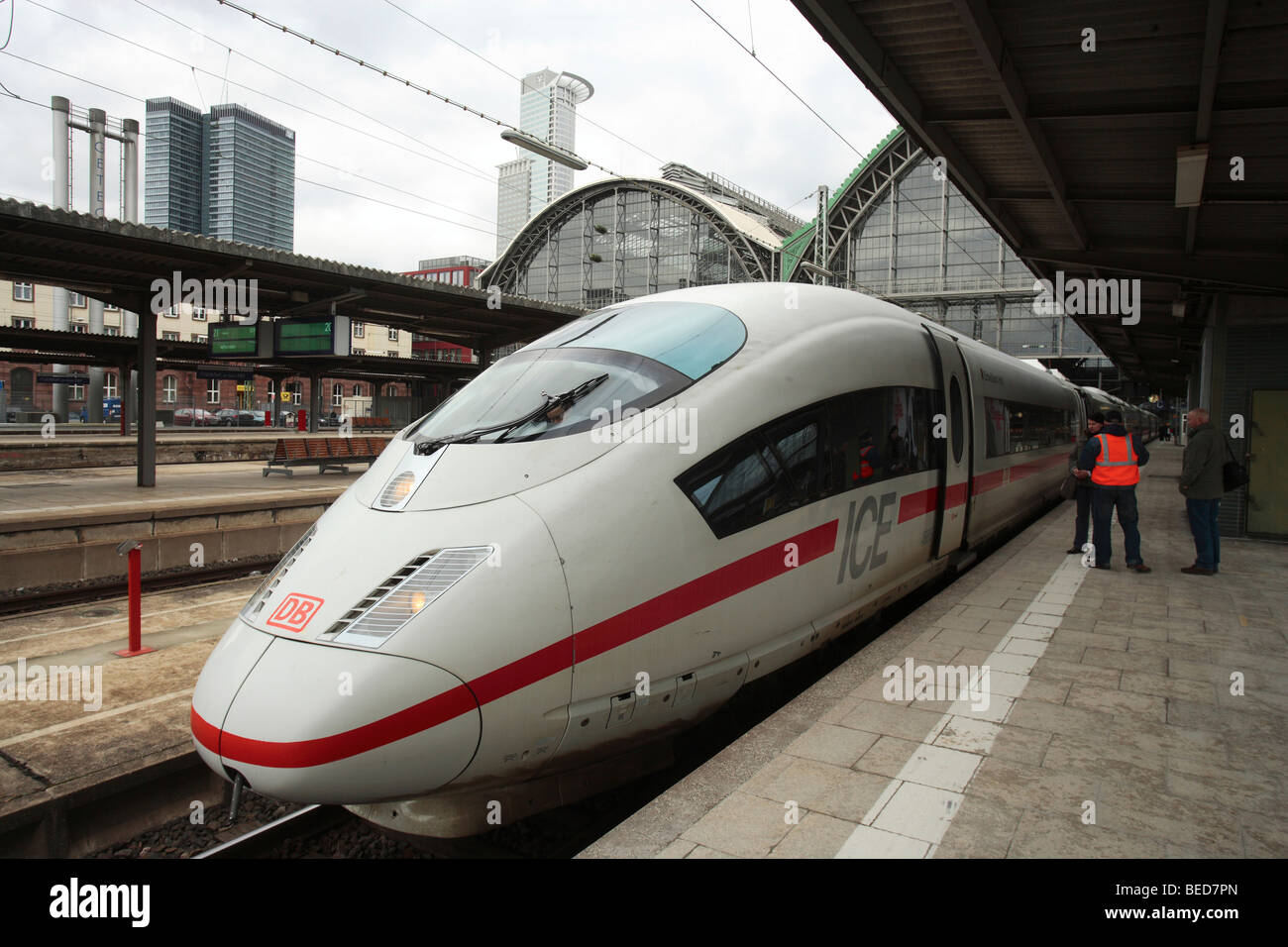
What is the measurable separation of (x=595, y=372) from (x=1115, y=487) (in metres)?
6.83

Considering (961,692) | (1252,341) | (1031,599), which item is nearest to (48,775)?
(961,692)

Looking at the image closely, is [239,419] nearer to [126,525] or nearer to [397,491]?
[126,525]

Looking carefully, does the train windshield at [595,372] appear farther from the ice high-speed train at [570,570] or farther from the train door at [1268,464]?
the train door at [1268,464]

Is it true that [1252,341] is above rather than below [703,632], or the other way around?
above

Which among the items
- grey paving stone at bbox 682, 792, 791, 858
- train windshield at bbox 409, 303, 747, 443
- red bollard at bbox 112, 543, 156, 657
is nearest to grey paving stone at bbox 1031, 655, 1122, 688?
grey paving stone at bbox 682, 792, 791, 858

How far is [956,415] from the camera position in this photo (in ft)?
23.6

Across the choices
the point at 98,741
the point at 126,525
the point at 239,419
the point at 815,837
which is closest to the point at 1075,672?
the point at 815,837

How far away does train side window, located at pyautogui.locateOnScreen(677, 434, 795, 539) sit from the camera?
3.77 metres

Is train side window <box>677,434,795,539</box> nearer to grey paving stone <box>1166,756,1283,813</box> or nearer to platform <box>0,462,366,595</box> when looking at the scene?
grey paving stone <box>1166,756,1283,813</box>

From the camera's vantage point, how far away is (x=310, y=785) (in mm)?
2779

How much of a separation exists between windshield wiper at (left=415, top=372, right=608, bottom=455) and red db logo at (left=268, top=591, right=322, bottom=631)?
985 millimetres

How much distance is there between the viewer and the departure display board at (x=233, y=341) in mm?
16859

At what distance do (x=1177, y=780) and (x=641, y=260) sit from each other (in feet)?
211
